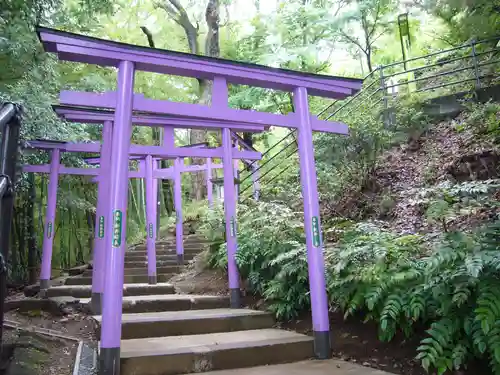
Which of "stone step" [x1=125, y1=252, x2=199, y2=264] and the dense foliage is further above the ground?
"stone step" [x1=125, y1=252, x2=199, y2=264]

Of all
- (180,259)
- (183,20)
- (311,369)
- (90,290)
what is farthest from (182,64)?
(183,20)

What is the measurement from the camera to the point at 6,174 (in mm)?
1928

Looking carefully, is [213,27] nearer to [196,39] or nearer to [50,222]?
[196,39]

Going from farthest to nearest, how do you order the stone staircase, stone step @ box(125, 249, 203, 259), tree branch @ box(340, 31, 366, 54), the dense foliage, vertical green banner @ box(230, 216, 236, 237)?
tree branch @ box(340, 31, 366, 54) → stone step @ box(125, 249, 203, 259) → vertical green banner @ box(230, 216, 236, 237) → the stone staircase → the dense foliage

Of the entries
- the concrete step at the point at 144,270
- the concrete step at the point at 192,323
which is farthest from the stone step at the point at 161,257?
the concrete step at the point at 192,323

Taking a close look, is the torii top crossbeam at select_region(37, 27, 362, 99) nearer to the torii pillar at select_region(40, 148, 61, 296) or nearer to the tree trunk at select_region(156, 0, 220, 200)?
the torii pillar at select_region(40, 148, 61, 296)

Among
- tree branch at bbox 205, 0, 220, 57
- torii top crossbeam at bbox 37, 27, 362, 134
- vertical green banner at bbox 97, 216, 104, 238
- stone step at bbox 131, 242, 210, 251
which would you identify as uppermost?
tree branch at bbox 205, 0, 220, 57

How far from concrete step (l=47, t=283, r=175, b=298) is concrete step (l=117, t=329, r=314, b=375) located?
268 centimetres

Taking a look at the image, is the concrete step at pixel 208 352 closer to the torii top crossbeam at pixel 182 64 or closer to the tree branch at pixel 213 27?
the torii top crossbeam at pixel 182 64

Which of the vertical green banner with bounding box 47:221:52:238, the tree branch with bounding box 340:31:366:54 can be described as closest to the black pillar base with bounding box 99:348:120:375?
the vertical green banner with bounding box 47:221:52:238

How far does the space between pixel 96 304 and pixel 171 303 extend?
1.00m

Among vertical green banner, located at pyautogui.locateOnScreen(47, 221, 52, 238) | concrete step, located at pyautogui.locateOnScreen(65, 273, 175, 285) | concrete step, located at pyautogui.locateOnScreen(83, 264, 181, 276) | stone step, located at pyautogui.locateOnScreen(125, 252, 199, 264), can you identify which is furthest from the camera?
stone step, located at pyautogui.locateOnScreen(125, 252, 199, 264)

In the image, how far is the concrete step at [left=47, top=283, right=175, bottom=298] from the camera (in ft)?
21.9

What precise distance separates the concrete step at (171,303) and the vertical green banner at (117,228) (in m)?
2.36
